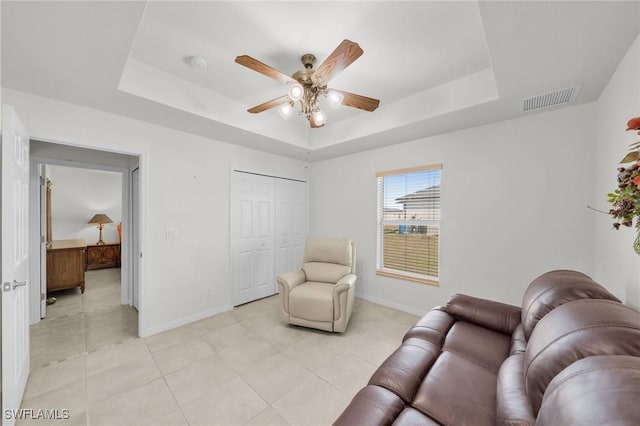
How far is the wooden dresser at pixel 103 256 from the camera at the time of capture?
227 inches

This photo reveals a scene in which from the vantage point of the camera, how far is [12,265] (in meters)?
1.57

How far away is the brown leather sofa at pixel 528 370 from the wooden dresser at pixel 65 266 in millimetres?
4999

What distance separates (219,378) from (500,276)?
295 cm

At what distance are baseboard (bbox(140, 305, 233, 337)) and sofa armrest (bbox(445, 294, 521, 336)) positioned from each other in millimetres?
2801

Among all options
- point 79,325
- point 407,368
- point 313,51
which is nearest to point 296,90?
point 313,51

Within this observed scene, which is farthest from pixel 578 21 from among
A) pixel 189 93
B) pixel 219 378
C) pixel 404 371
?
pixel 219 378

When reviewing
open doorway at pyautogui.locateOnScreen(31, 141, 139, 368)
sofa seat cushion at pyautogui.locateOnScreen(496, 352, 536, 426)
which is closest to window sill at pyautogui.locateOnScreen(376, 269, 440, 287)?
sofa seat cushion at pyautogui.locateOnScreen(496, 352, 536, 426)

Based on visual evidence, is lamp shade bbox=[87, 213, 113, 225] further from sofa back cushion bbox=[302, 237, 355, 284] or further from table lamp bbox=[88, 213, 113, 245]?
sofa back cushion bbox=[302, 237, 355, 284]

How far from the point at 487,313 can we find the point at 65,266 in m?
5.70

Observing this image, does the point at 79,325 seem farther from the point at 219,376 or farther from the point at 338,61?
the point at 338,61

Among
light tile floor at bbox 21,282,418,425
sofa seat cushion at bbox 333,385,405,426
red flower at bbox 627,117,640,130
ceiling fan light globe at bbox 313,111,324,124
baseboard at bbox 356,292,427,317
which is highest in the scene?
ceiling fan light globe at bbox 313,111,324,124

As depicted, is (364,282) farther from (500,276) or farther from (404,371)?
(404,371)

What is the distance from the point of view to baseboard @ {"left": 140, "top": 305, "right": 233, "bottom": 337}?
2742mm

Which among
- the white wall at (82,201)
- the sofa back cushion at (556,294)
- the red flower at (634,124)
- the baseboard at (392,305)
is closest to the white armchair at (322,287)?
the baseboard at (392,305)
